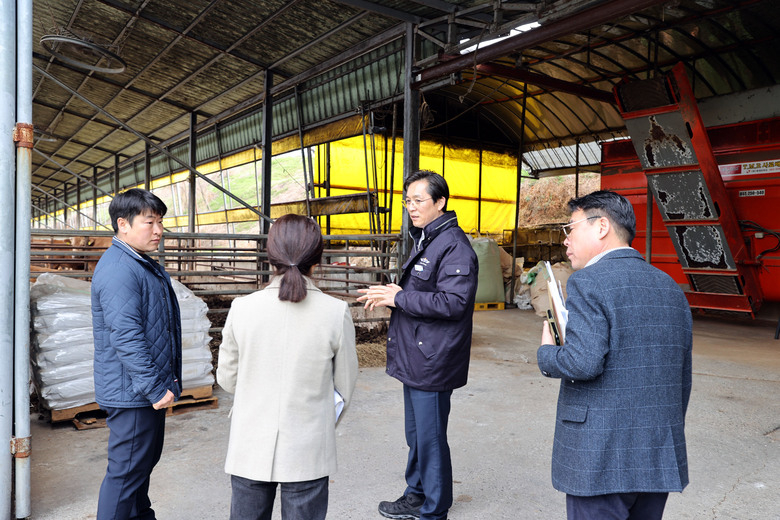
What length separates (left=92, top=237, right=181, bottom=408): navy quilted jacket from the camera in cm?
219

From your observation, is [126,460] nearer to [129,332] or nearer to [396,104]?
[129,332]

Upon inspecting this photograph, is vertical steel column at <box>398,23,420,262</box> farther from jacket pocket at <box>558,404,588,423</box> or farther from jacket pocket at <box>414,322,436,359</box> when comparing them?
jacket pocket at <box>558,404,588,423</box>

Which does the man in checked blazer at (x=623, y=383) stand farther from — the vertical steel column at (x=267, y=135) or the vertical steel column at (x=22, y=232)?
the vertical steel column at (x=267, y=135)

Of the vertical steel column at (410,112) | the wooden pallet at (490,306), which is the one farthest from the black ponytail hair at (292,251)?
the wooden pallet at (490,306)

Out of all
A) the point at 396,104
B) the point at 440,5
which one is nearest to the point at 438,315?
the point at 440,5

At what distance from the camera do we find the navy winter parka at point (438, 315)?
252 centimetres

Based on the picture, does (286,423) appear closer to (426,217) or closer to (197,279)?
(426,217)

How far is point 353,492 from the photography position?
308 centimetres

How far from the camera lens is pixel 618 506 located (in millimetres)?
1680

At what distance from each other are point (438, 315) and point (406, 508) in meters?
1.08

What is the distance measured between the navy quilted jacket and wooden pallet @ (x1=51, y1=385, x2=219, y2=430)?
161 cm

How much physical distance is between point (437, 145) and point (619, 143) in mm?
4980

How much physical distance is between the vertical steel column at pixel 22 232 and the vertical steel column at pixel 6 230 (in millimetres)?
24

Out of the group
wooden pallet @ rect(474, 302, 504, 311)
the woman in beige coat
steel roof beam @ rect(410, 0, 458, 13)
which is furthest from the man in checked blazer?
wooden pallet @ rect(474, 302, 504, 311)
